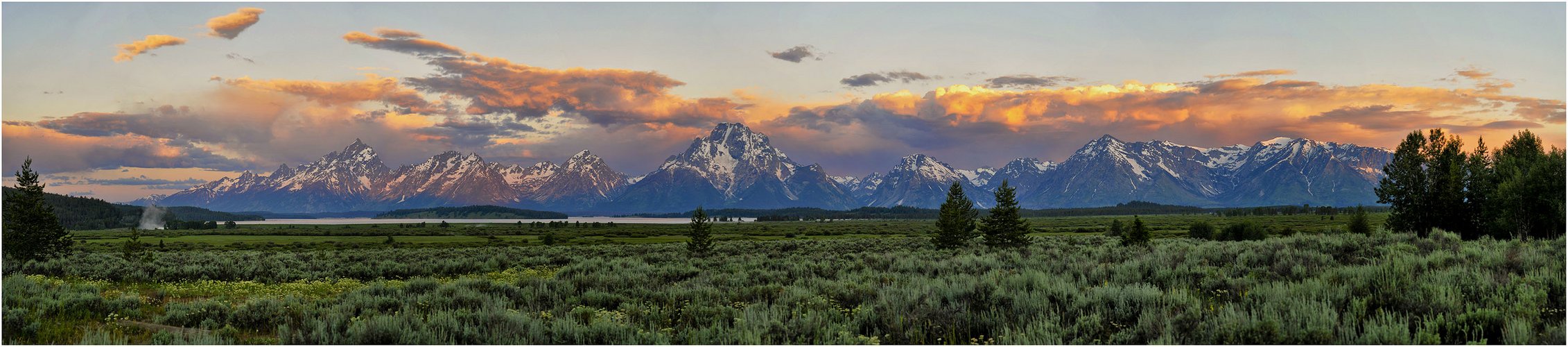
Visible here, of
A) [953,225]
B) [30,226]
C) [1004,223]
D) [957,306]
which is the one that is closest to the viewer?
[957,306]

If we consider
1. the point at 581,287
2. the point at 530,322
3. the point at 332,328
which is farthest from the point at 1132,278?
the point at 332,328

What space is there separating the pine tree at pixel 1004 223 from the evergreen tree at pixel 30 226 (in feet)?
170

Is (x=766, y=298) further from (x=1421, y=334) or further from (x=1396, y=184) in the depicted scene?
(x=1396, y=184)

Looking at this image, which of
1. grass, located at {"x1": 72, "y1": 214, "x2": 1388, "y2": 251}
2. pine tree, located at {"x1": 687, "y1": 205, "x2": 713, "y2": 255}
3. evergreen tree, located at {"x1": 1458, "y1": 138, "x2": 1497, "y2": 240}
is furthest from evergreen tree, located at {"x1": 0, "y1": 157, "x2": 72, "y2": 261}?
evergreen tree, located at {"x1": 1458, "y1": 138, "x2": 1497, "y2": 240}

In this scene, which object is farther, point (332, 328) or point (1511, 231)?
point (1511, 231)

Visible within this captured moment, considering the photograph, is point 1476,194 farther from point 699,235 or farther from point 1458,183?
point 699,235

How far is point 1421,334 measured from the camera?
7336 millimetres

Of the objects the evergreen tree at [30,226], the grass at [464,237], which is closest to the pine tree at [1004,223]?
the grass at [464,237]

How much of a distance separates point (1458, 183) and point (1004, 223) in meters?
26.9

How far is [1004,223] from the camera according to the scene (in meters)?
47.2

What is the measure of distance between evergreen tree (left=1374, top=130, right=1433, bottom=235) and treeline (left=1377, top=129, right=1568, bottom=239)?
0.03 m

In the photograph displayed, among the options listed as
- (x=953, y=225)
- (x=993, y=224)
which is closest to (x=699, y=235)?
(x=953, y=225)

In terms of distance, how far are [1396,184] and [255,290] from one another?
199 feet

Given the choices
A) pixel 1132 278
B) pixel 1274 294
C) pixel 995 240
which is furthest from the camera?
pixel 995 240
